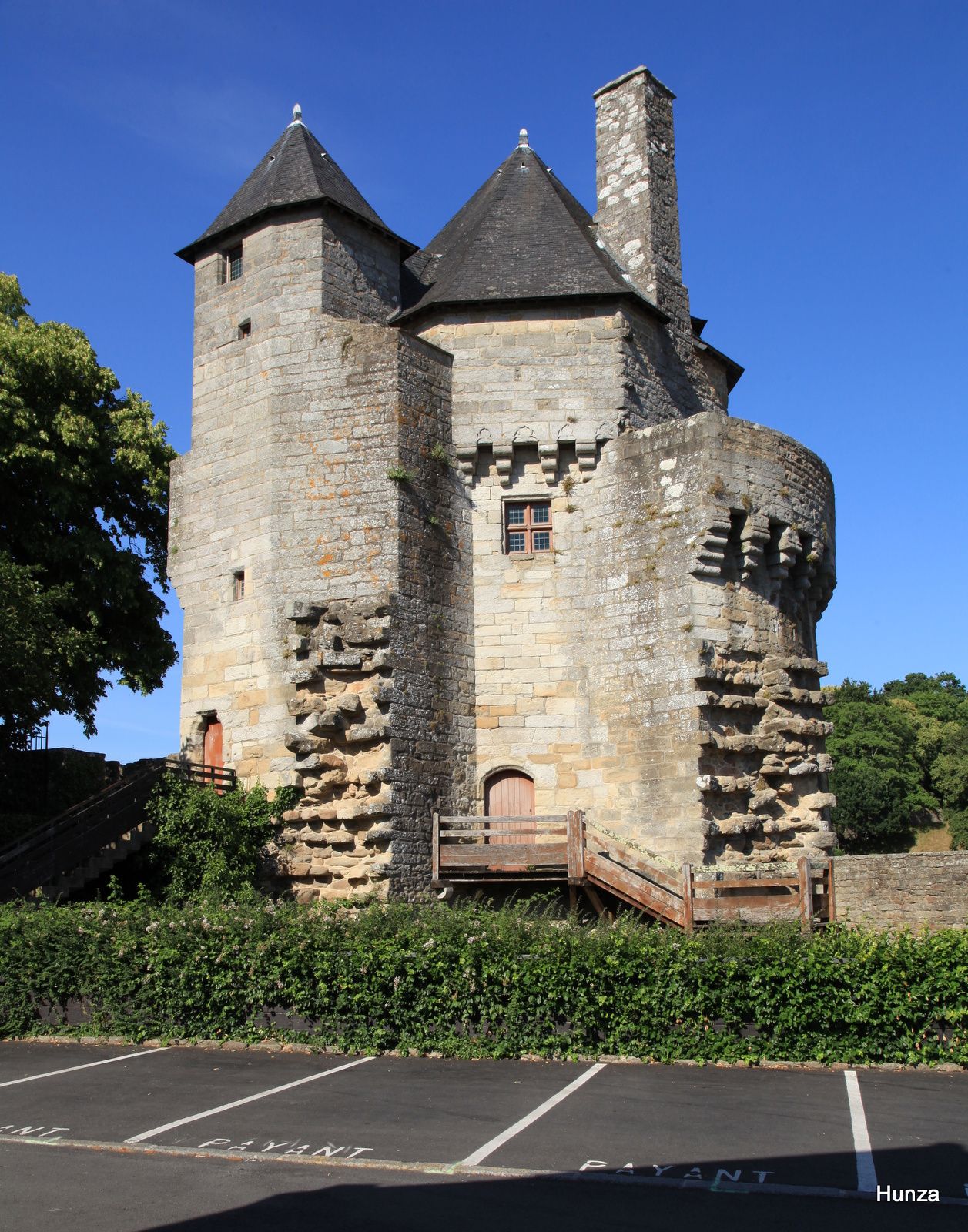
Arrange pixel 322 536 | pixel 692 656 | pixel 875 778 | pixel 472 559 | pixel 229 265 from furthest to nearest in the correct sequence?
1. pixel 875 778
2. pixel 229 265
3. pixel 472 559
4. pixel 322 536
5. pixel 692 656

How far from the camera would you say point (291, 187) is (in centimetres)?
2184

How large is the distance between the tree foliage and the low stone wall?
126 ft

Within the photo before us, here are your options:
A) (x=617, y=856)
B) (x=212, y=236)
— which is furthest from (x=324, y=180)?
(x=617, y=856)

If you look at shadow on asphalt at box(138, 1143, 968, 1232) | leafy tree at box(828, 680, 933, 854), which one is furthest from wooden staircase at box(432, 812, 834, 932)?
leafy tree at box(828, 680, 933, 854)

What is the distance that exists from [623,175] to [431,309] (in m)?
5.34

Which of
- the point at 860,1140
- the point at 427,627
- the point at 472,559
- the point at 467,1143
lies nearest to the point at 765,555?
the point at 472,559

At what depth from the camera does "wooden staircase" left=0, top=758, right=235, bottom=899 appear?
18.3m

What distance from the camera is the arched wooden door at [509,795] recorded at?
20.3 metres

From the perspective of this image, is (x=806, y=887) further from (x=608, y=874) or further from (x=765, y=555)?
(x=765, y=555)

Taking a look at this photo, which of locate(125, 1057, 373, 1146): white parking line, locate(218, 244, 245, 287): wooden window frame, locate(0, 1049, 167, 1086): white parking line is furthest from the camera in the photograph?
locate(218, 244, 245, 287): wooden window frame

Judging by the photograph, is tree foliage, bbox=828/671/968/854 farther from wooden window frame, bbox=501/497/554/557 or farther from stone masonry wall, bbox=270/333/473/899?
stone masonry wall, bbox=270/333/473/899

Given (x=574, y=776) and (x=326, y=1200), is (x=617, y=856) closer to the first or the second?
(x=574, y=776)

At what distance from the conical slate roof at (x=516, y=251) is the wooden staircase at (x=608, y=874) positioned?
30.0ft

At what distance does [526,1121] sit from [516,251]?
16.8 meters
